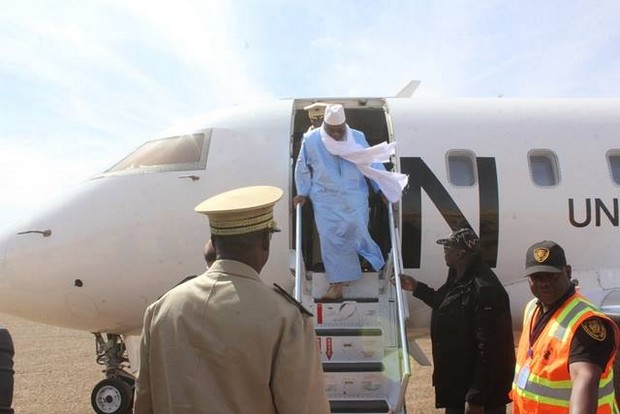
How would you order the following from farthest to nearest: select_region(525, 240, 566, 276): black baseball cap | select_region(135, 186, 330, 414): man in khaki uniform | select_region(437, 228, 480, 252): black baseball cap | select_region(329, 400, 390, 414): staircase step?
select_region(329, 400, 390, 414): staircase step, select_region(437, 228, 480, 252): black baseball cap, select_region(525, 240, 566, 276): black baseball cap, select_region(135, 186, 330, 414): man in khaki uniform

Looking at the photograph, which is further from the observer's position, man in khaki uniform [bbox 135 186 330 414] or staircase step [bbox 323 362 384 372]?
staircase step [bbox 323 362 384 372]

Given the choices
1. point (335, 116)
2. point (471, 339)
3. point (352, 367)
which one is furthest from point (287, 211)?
point (471, 339)

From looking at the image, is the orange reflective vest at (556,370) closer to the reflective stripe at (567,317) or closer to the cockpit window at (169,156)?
the reflective stripe at (567,317)

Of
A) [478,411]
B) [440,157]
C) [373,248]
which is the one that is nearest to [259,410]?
[478,411]

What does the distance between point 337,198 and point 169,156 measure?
2265 millimetres

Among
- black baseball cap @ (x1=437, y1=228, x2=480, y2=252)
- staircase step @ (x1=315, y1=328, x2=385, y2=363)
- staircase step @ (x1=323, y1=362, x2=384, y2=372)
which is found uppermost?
black baseball cap @ (x1=437, y1=228, x2=480, y2=252)

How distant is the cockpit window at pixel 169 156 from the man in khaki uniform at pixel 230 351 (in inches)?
191

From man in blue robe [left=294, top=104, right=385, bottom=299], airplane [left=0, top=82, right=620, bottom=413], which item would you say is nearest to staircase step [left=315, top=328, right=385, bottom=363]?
man in blue robe [left=294, top=104, right=385, bottom=299]

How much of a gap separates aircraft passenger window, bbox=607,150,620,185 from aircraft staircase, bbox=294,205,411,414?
3.13m

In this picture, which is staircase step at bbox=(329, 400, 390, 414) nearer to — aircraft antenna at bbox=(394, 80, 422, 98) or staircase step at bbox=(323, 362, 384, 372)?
staircase step at bbox=(323, 362, 384, 372)

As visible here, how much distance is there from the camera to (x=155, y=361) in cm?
229

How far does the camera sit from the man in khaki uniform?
7.00 ft

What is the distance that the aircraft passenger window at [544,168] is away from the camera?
23.9ft

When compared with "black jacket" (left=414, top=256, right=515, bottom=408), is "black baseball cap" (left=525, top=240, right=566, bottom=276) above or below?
above
